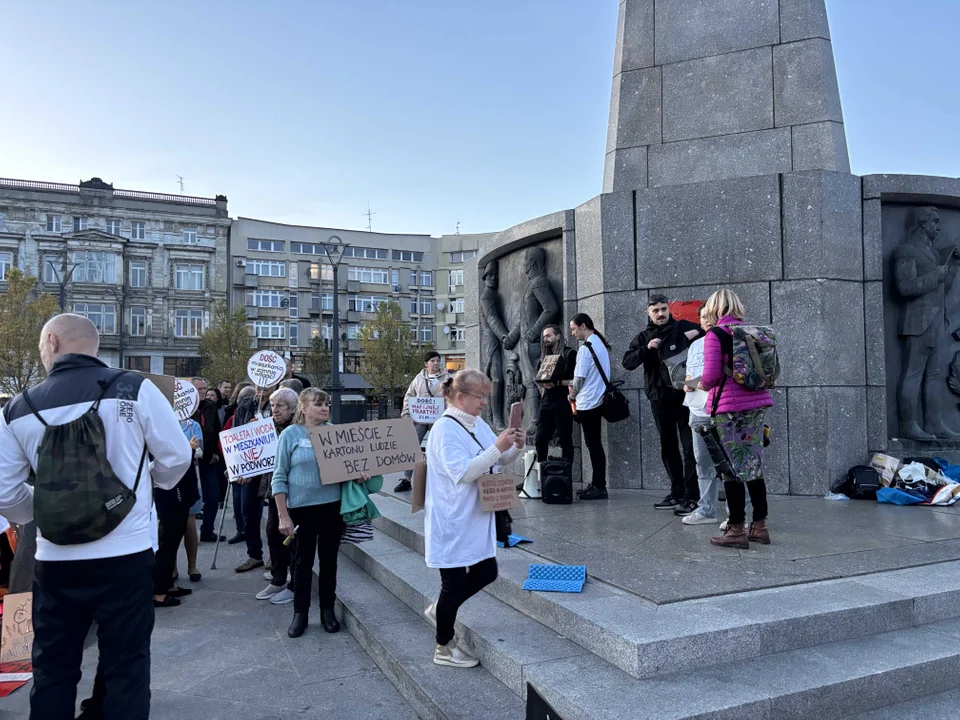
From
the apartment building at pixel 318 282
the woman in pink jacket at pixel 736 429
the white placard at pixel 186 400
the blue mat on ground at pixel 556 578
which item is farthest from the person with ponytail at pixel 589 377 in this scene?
the apartment building at pixel 318 282

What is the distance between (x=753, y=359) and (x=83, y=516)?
4193 mm

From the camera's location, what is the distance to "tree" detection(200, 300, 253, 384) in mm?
48062

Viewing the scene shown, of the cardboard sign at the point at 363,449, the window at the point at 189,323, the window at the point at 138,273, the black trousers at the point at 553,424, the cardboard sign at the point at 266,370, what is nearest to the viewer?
the cardboard sign at the point at 363,449

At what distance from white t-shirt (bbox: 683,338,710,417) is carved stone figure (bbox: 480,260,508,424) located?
4.40 meters

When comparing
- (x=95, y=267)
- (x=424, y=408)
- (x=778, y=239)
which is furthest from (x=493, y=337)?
(x=95, y=267)

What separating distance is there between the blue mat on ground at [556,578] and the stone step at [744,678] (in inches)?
10.4

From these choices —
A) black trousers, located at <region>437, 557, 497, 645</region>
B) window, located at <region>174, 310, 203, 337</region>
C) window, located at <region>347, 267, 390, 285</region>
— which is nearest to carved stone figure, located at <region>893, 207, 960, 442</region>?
black trousers, located at <region>437, 557, 497, 645</region>

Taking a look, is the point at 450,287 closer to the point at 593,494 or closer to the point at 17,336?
the point at 17,336

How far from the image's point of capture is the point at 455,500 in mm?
3869

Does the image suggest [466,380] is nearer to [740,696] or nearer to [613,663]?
[613,663]

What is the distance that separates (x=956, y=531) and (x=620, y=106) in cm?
604

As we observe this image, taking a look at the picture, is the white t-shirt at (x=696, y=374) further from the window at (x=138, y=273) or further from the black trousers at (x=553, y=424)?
the window at (x=138, y=273)

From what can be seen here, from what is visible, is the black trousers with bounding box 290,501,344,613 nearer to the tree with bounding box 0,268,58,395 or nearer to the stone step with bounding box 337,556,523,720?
the stone step with bounding box 337,556,523,720

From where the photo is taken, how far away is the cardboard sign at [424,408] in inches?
367
